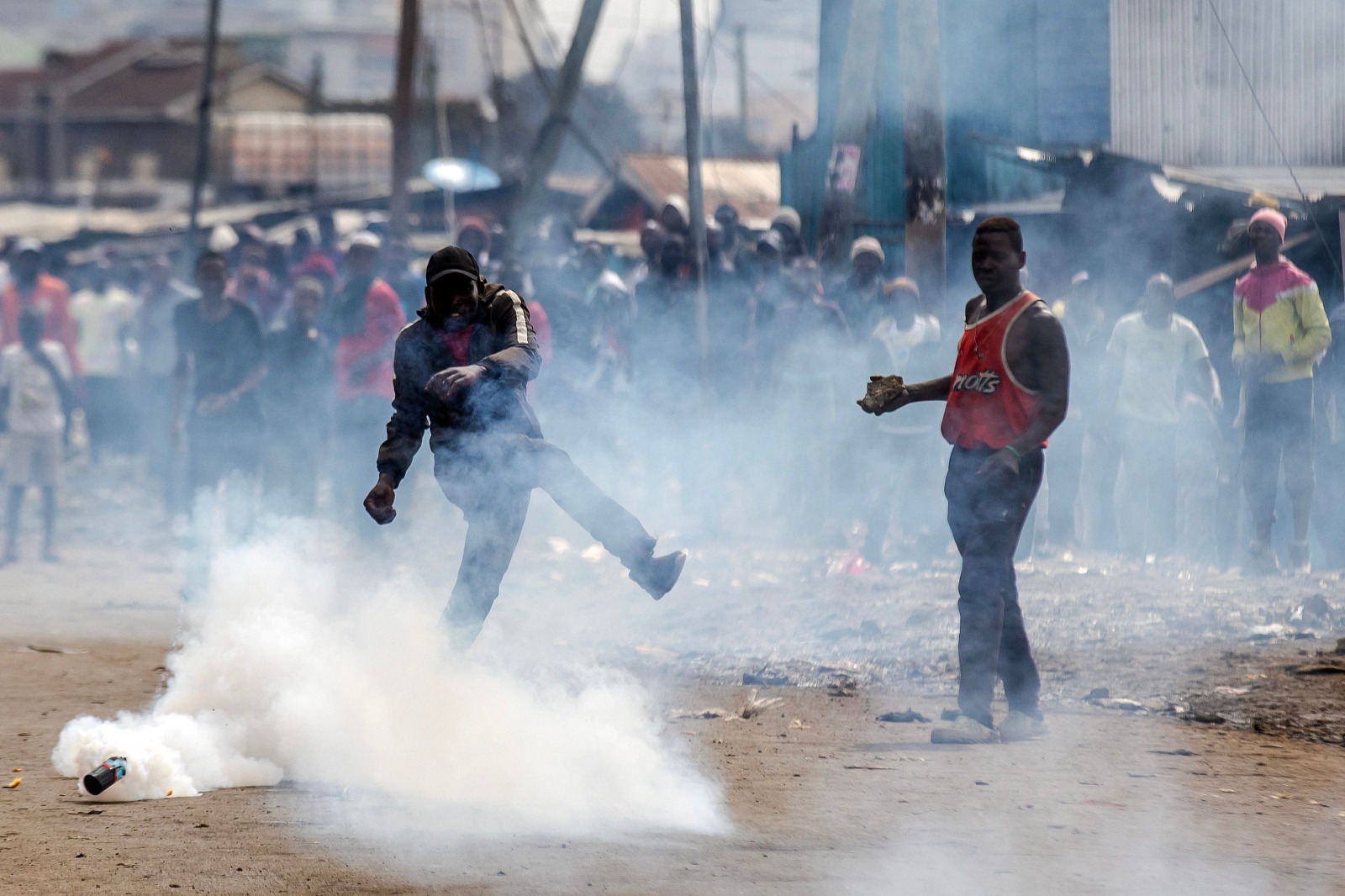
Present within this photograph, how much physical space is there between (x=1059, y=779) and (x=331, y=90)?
8299 centimetres

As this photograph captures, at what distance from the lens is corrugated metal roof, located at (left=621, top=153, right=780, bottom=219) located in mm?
24562

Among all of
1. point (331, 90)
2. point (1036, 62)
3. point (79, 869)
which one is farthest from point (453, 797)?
point (331, 90)

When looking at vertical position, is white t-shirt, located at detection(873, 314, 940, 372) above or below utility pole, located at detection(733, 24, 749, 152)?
below

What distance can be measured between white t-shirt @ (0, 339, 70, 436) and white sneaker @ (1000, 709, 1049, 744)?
23.9 ft

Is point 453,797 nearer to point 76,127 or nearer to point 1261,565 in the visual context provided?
point 1261,565

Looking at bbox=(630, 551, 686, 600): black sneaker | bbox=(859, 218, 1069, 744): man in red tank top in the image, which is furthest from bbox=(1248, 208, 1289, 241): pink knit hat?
bbox=(630, 551, 686, 600): black sneaker

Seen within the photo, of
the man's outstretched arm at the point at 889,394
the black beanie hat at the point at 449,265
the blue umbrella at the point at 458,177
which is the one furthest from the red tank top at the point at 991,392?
the blue umbrella at the point at 458,177

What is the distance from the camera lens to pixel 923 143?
360 inches

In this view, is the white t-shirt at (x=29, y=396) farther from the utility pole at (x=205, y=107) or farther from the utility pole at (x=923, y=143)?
the utility pole at (x=205, y=107)

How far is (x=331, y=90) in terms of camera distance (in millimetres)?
82875

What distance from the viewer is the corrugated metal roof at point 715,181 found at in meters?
24.6

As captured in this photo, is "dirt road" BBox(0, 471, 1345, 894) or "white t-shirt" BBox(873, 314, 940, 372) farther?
"white t-shirt" BBox(873, 314, 940, 372)

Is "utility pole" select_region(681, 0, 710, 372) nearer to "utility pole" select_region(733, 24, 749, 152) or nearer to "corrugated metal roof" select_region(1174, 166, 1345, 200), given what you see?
"corrugated metal roof" select_region(1174, 166, 1345, 200)

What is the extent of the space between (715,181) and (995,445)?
63.1ft
